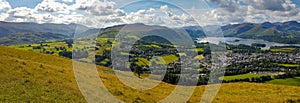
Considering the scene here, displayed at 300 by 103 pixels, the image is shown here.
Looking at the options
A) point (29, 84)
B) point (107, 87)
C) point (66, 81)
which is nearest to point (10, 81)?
point (29, 84)

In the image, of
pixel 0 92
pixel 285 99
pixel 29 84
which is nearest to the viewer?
pixel 0 92

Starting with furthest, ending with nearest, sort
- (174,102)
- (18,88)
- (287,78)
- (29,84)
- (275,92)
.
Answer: (287,78) → (275,92) → (174,102) → (29,84) → (18,88)

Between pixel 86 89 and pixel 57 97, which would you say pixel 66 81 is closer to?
pixel 86 89

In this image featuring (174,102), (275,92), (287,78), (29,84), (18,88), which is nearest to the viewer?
(18,88)

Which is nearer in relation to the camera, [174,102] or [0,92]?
[0,92]

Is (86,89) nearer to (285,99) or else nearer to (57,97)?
(57,97)

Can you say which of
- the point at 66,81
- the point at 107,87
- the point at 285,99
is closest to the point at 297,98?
the point at 285,99

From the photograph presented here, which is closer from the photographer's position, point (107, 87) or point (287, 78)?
point (107, 87)

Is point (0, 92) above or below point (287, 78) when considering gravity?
above

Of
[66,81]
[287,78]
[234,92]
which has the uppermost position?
[66,81]
